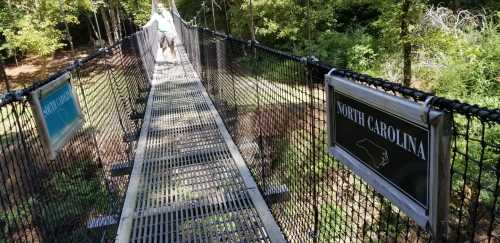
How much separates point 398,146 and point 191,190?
2.02 meters

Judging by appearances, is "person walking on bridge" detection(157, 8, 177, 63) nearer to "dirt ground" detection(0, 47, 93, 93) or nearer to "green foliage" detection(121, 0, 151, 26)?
"dirt ground" detection(0, 47, 93, 93)

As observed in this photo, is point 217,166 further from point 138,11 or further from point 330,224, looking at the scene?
point 138,11

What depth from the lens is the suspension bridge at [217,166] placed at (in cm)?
152

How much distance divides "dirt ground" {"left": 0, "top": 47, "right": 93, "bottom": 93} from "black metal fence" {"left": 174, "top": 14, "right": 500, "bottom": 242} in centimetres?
1069

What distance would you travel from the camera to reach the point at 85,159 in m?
4.18

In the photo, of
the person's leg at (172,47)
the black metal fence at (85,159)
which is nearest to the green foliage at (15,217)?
the black metal fence at (85,159)

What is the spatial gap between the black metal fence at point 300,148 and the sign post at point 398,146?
4 centimetres

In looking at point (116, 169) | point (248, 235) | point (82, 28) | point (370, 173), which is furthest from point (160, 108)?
point (82, 28)

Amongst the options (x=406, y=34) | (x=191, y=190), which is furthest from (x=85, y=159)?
(x=406, y=34)

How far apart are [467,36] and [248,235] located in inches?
306

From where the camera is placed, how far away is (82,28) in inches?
757

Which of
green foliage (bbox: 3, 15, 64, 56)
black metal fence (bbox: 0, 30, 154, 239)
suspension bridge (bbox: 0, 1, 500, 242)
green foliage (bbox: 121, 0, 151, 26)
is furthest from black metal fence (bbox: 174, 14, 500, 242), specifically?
green foliage (bbox: 121, 0, 151, 26)

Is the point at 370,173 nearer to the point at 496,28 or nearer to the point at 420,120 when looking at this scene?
the point at 420,120

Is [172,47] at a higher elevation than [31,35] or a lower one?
lower
